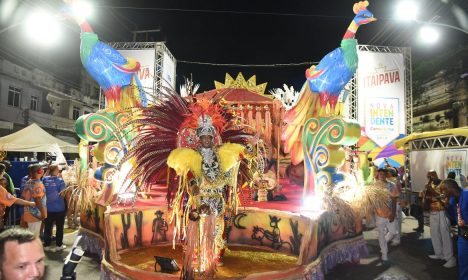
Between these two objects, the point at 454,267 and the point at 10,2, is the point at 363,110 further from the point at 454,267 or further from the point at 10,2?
the point at 10,2

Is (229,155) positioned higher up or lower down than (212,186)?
higher up

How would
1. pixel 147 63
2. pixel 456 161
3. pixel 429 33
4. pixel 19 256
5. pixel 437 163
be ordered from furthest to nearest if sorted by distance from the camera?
1. pixel 147 63
2. pixel 437 163
3. pixel 429 33
4. pixel 456 161
5. pixel 19 256

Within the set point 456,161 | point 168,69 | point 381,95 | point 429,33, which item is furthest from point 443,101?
point 168,69

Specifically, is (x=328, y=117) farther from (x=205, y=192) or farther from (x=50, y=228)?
(x=50, y=228)

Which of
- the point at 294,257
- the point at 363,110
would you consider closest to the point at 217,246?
the point at 294,257

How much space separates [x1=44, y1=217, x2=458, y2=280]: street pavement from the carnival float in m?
0.25

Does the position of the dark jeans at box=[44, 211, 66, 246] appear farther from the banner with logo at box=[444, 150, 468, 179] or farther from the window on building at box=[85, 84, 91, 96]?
the window on building at box=[85, 84, 91, 96]

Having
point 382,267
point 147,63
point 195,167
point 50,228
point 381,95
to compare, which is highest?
Result: point 147,63

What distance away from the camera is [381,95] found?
12461mm

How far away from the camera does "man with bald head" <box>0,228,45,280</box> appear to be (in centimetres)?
152

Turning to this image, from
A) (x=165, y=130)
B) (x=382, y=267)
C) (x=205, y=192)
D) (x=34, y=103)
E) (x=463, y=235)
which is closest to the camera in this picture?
(x=205, y=192)

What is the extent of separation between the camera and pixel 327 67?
6.09 metres

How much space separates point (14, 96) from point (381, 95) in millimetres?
22542

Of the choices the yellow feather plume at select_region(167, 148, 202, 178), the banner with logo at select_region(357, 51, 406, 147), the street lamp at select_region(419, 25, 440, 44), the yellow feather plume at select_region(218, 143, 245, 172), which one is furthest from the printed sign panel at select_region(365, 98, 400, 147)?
the yellow feather plume at select_region(167, 148, 202, 178)
